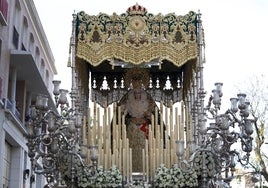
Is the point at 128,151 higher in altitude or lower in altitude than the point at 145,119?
lower

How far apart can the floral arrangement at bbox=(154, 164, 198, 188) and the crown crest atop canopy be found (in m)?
3.56

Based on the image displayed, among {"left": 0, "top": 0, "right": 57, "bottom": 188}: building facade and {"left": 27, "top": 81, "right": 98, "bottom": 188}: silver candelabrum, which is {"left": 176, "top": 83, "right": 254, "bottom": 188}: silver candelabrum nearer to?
{"left": 27, "top": 81, "right": 98, "bottom": 188}: silver candelabrum

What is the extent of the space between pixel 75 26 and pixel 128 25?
3.78 feet

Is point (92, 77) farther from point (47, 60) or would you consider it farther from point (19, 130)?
point (47, 60)

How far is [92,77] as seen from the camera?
13977 mm

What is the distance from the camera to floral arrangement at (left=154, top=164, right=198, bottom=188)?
1061cm

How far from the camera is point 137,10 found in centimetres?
1216

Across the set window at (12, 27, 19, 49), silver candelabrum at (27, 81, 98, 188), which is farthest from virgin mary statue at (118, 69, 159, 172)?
window at (12, 27, 19, 49)

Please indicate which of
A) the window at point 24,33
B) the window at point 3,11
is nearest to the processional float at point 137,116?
the window at point 3,11

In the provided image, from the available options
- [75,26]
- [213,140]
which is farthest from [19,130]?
[213,140]

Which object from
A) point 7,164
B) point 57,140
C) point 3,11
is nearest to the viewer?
point 57,140

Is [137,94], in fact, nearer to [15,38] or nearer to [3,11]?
[3,11]

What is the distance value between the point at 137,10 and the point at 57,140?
11.7ft

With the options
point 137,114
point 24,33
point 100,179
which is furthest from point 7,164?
point 100,179
